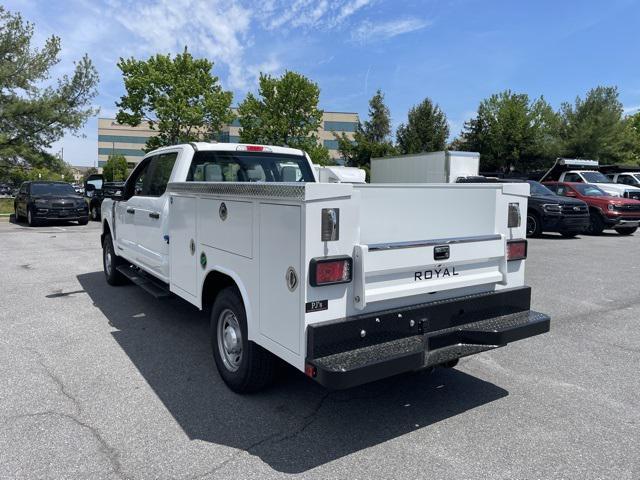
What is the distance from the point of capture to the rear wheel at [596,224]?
17.0m

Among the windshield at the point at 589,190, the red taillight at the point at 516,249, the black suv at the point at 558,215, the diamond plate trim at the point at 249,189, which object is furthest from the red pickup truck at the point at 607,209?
the diamond plate trim at the point at 249,189

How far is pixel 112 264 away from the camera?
783 centimetres

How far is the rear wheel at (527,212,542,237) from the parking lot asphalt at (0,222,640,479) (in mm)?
10076

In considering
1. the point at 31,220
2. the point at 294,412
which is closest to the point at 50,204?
the point at 31,220

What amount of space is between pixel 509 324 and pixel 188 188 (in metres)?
2.90

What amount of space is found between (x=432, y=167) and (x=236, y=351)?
2040cm

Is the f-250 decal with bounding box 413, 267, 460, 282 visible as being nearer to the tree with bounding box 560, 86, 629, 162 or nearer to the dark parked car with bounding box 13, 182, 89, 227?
the dark parked car with bounding box 13, 182, 89, 227

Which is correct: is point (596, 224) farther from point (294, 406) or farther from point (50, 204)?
point (50, 204)

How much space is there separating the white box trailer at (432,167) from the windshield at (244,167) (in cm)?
1690

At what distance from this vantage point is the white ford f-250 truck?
2.99m

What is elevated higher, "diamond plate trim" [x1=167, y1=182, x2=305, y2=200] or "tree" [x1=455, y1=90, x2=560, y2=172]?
"tree" [x1=455, y1=90, x2=560, y2=172]

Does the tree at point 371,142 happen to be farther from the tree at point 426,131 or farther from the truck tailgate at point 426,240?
the truck tailgate at point 426,240

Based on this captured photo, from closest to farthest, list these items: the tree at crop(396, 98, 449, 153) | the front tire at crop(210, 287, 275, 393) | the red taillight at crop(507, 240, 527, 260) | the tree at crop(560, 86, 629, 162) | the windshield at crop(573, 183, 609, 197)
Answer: the front tire at crop(210, 287, 275, 393) < the red taillight at crop(507, 240, 527, 260) < the windshield at crop(573, 183, 609, 197) < the tree at crop(560, 86, 629, 162) < the tree at crop(396, 98, 449, 153)

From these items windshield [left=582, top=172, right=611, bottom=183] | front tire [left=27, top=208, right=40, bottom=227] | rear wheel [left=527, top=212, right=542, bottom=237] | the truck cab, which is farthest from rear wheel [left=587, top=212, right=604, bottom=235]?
front tire [left=27, top=208, right=40, bottom=227]
